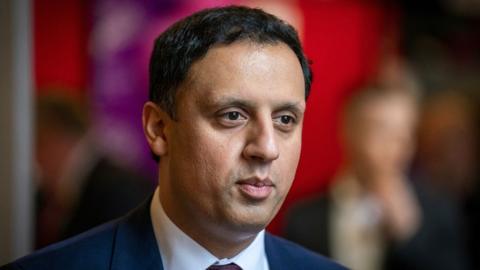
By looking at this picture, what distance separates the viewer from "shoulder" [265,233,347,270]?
5.19ft

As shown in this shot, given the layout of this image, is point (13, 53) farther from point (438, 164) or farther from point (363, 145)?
point (438, 164)

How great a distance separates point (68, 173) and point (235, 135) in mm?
1749

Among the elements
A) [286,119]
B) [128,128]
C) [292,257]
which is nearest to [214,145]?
[286,119]

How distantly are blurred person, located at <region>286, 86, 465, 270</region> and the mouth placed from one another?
1.43 metres

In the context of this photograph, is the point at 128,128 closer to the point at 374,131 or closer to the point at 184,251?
the point at 374,131

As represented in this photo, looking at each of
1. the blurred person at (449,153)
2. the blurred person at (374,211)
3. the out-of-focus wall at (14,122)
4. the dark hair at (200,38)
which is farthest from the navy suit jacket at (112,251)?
the blurred person at (449,153)

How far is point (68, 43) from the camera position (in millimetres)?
2996

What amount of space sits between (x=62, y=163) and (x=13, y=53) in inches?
23.2

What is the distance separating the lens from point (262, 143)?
1.36 meters

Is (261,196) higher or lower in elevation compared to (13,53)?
higher

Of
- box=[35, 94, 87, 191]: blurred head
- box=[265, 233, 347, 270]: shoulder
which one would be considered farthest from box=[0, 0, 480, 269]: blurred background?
box=[265, 233, 347, 270]: shoulder

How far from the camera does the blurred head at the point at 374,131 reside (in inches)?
112

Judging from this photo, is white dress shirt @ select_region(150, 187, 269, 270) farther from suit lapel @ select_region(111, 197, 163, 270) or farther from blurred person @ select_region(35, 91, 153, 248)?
blurred person @ select_region(35, 91, 153, 248)

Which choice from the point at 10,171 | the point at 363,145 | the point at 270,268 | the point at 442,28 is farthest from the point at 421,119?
the point at 270,268
